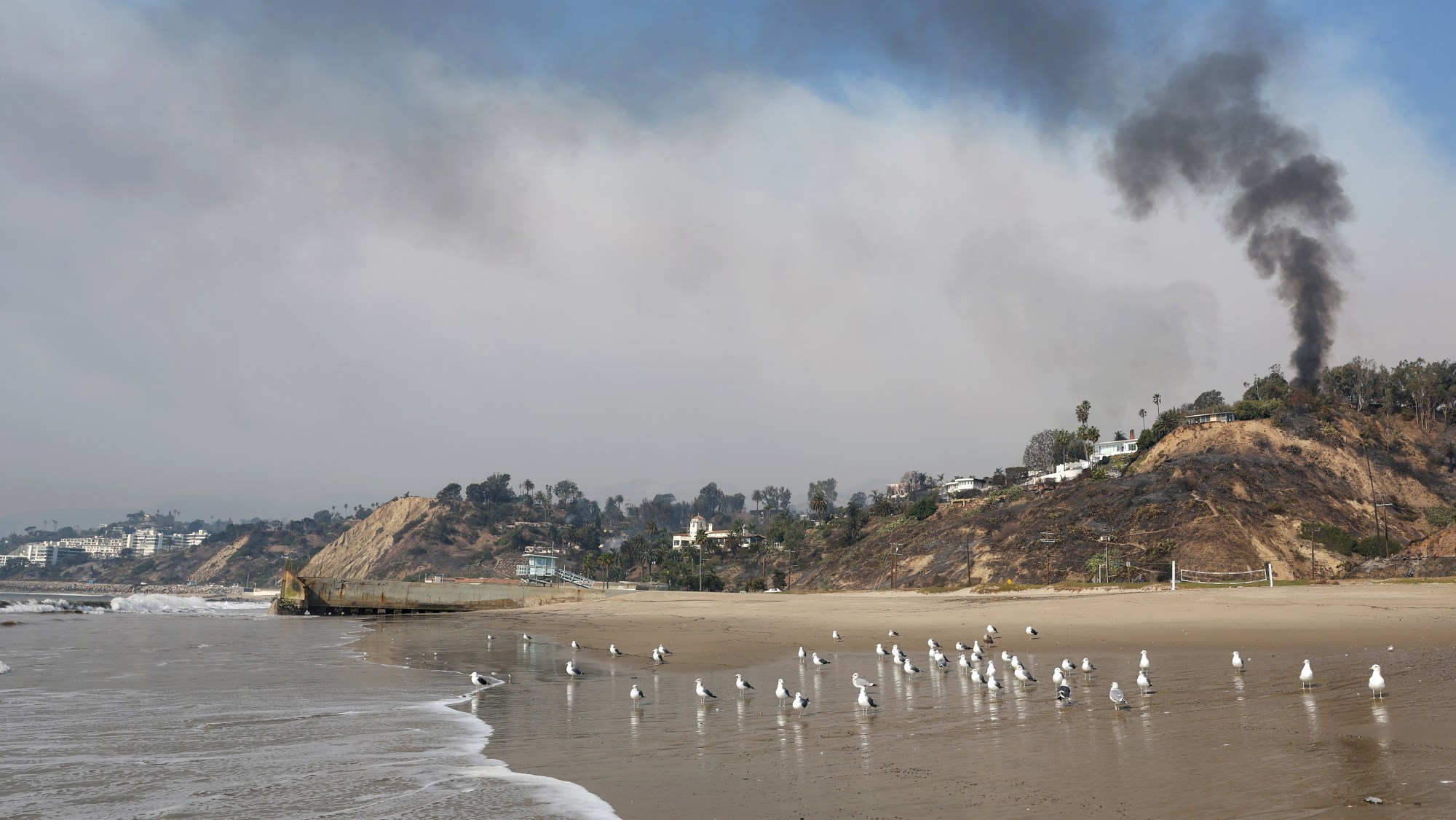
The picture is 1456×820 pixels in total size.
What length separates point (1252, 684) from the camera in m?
16.0

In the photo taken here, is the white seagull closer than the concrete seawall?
Yes

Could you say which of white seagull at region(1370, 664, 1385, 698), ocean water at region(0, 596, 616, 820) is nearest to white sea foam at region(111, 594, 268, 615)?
ocean water at region(0, 596, 616, 820)

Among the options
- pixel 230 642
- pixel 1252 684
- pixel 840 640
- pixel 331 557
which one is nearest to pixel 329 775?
pixel 1252 684

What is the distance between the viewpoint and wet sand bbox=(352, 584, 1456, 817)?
894cm

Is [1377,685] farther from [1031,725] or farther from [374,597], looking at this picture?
[374,597]

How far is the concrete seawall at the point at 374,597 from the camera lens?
69.1 meters

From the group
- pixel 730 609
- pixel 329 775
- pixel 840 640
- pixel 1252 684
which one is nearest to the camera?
pixel 329 775

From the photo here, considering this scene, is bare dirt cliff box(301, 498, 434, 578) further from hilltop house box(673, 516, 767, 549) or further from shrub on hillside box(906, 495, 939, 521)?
shrub on hillside box(906, 495, 939, 521)

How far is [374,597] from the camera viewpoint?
69.1 metres

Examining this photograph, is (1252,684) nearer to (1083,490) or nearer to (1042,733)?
(1042,733)

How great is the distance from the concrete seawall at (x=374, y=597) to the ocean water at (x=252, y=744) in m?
40.9

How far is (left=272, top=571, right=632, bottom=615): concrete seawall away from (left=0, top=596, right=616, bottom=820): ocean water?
40.9 metres

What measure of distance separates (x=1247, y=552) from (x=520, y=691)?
58.4m

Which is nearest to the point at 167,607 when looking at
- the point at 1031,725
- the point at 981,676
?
the point at 981,676
